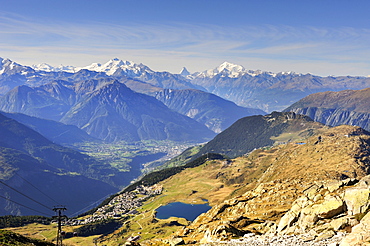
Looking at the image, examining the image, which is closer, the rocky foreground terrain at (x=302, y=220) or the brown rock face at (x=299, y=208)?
the rocky foreground terrain at (x=302, y=220)

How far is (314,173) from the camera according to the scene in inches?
6698

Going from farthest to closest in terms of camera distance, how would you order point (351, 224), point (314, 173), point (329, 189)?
point (314, 173), point (329, 189), point (351, 224)

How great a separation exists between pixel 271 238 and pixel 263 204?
59.0 metres

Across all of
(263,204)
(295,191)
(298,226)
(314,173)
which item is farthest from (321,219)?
(314,173)

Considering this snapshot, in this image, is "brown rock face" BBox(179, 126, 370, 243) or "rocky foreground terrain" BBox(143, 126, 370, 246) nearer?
"rocky foreground terrain" BBox(143, 126, 370, 246)

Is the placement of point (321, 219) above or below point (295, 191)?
above

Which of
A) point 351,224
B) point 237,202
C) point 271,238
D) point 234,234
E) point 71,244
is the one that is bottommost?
point 71,244

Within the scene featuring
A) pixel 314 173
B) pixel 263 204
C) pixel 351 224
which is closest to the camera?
pixel 351 224

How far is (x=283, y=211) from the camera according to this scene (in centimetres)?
11056

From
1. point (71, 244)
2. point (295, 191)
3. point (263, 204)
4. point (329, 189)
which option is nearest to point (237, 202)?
point (263, 204)

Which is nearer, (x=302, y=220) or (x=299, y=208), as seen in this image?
(x=302, y=220)

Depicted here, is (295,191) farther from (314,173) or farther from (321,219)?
(321,219)

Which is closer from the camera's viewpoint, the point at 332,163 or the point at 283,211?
the point at 283,211

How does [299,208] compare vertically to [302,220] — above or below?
above
